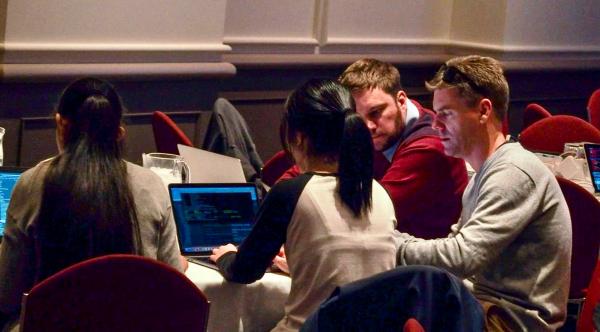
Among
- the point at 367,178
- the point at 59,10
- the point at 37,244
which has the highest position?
the point at 59,10

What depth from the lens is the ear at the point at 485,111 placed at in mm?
2814

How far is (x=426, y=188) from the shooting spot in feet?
10.5

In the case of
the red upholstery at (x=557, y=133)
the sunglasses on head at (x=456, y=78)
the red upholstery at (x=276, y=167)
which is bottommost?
the red upholstery at (x=276, y=167)

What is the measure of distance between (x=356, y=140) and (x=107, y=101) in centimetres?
62

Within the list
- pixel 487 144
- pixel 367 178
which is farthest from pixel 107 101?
pixel 487 144

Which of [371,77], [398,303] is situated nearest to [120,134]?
[398,303]

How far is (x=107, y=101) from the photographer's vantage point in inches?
101

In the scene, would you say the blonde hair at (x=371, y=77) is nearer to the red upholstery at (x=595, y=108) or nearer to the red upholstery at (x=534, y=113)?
the red upholstery at (x=534, y=113)

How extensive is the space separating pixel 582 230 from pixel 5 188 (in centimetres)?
197

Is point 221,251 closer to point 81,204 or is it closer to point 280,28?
point 81,204

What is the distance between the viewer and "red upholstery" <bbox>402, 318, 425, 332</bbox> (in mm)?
1947

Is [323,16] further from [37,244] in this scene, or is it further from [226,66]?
[37,244]

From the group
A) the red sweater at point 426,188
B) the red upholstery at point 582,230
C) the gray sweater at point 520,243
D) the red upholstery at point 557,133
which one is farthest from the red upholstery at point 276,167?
the gray sweater at point 520,243

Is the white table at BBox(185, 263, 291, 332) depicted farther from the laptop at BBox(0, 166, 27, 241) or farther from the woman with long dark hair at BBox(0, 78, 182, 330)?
the laptop at BBox(0, 166, 27, 241)
